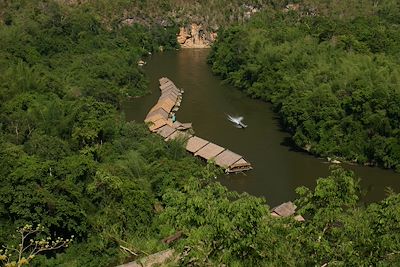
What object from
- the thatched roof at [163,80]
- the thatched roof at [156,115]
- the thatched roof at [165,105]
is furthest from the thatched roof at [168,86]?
the thatched roof at [156,115]

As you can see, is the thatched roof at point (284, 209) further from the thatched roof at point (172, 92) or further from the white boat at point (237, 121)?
the thatched roof at point (172, 92)

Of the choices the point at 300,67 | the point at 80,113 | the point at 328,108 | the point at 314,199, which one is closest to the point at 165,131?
the point at 80,113

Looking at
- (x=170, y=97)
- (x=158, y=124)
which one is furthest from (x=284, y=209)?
(x=170, y=97)

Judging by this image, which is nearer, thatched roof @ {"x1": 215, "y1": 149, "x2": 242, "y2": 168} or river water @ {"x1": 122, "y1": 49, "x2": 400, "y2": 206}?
river water @ {"x1": 122, "y1": 49, "x2": 400, "y2": 206}

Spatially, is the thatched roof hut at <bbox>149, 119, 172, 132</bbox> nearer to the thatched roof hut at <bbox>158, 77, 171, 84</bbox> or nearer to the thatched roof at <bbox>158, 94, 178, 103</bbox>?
the thatched roof at <bbox>158, 94, 178, 103</bbox>

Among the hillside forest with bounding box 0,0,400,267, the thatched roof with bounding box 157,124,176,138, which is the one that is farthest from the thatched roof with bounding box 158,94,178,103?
the thatched roof with bounding box 157,124,176,138
